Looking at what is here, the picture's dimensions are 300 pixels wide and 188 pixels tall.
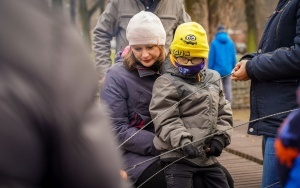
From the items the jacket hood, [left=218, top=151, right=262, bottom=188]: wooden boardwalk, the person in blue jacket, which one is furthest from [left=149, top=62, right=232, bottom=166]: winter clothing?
the jacket hood

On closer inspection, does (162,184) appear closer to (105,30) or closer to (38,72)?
(105,30)

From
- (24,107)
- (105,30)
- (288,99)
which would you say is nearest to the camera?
(24,107)

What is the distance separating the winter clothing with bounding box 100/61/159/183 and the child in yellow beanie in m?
0.13

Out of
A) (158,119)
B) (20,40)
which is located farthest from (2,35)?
(158,119)

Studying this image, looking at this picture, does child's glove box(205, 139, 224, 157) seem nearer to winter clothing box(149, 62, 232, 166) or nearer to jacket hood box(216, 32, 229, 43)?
winter clothing box(149, 62, 232, 166)

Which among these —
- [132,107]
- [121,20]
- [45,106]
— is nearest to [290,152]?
[45,106]

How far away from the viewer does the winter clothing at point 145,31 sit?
13.2 feet

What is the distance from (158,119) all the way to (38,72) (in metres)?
2.69

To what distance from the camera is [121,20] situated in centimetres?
508

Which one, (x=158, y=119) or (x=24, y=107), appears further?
(x=158, y=119)

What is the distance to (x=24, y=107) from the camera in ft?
3.38

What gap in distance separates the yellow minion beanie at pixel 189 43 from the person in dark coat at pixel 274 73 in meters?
0.25

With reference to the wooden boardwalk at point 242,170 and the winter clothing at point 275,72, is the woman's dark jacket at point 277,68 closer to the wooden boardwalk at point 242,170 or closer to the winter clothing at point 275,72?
the winter clothing at point 275,72

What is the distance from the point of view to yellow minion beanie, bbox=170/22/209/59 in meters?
3.80
